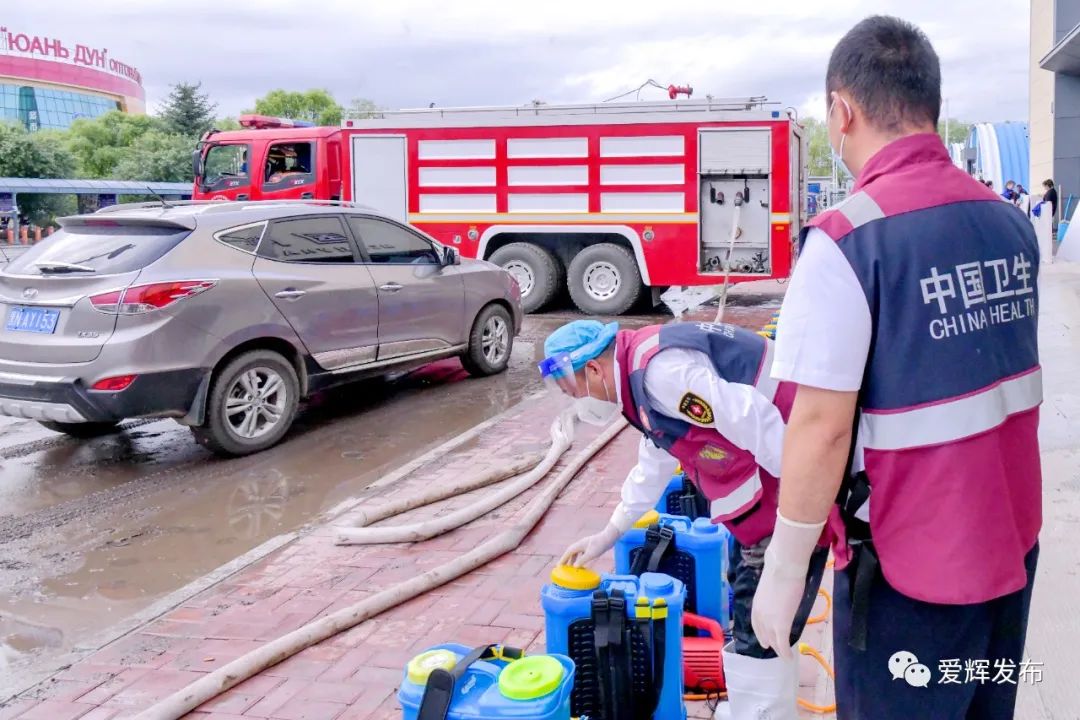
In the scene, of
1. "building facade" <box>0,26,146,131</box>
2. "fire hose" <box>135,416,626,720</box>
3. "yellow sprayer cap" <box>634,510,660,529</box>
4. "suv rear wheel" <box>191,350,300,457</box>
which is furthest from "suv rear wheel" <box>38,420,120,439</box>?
"building facade" <box>0,26,146,131</box>

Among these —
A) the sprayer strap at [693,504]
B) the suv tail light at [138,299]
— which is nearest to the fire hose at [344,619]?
the sprayer strap at [693,504]

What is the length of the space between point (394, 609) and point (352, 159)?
36.9ft

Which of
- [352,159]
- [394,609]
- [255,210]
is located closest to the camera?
[394,609]

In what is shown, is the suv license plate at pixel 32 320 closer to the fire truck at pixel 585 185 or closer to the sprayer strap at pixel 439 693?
the sprayer strap at pixel 439 693

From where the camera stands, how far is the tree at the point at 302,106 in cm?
7762

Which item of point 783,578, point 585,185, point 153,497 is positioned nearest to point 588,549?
point 783,578

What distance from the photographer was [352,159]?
14.6 meters

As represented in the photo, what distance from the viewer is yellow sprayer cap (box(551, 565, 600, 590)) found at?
2.99 meters

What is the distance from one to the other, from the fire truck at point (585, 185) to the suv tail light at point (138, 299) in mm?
7689

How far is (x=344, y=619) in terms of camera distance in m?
4.04

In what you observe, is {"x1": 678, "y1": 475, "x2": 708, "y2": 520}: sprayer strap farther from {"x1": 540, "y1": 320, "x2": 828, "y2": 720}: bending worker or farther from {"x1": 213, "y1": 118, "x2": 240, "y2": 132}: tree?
{"x1": 213, "y1": 118, "x2": 240, "y2": 132}: tree

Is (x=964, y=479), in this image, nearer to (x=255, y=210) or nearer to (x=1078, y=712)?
(x=1078, y=712)

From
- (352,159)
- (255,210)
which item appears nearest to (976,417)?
(255,210)

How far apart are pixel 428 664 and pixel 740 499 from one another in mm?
928
